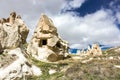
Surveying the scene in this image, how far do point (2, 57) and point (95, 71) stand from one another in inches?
561

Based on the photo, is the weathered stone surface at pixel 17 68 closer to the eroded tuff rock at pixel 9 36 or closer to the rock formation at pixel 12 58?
the rock formation at pixel 12 58

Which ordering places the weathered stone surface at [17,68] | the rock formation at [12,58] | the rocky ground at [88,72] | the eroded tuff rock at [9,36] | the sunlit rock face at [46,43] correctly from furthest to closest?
1. the sunlit rock face at [46,43]
2. the eroded tuff rock at [9,36]
3. the rock formation at [12,58]
4. the weathered stone surface at [17,68]
5. the rocky ground at [88,72]

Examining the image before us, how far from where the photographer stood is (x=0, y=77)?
42.9 metres

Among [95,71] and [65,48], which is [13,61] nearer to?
[95,71]

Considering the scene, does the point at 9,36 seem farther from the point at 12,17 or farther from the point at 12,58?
the point at 12,17

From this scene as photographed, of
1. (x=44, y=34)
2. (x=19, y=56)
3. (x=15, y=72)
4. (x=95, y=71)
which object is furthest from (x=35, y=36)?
(x=95, y=71)

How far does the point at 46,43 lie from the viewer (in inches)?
2276

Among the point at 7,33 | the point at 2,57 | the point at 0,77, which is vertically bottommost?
the point at 0,77

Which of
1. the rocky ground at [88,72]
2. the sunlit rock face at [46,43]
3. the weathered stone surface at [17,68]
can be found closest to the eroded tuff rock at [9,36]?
the weathered stone surface at [17,68]

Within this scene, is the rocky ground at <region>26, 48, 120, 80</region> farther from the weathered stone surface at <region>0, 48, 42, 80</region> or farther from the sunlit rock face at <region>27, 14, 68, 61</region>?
the sunlit rock face at <region>27, 14, 68, 61</region>

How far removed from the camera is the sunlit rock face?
55.6 meters

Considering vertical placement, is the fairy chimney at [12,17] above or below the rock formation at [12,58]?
above

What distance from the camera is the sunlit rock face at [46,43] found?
182 feet

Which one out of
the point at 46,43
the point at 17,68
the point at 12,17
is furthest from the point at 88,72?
the point at 12,17
